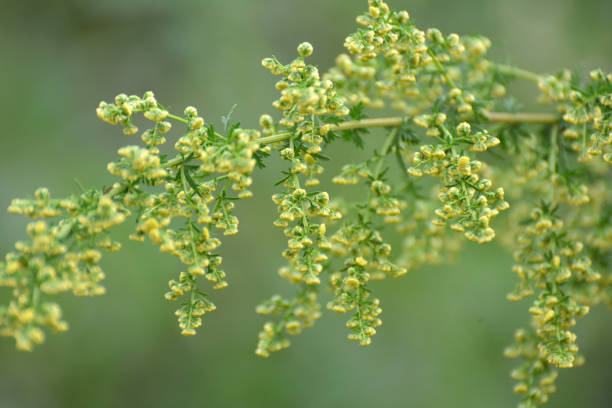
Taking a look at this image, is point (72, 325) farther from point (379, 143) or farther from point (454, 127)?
point (454, 127)

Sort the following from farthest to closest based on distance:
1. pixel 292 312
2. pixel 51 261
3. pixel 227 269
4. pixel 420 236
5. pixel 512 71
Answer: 1. pixel 227 269
2. pixel 420 236
3. pixel 512 71
4. pixel 292 312
5. pixel 51 261

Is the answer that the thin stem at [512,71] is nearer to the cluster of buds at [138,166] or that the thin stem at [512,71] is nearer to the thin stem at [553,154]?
the thin stem at [553,154]

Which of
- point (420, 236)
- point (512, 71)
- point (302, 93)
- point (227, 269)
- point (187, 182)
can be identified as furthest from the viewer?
point (227, 269)

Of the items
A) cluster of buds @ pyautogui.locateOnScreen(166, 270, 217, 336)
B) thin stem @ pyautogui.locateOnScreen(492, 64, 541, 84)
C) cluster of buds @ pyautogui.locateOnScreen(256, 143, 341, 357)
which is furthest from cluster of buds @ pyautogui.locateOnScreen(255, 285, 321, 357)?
thin stem @ pyautogui.locateOnScreen(492, 64, 541, 84)

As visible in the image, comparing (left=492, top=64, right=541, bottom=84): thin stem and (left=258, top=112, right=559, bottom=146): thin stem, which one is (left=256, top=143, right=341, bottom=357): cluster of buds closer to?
(left=258, top=112, right=559, bottom=146): thin stem

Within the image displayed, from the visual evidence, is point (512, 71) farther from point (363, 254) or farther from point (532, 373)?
point (532, 373)

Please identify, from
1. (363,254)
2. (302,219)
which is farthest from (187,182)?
(363,254)

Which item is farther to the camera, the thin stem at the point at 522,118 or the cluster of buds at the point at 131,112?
the thin stem at the point at 522,118

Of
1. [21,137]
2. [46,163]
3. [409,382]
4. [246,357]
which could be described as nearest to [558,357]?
[409,382]

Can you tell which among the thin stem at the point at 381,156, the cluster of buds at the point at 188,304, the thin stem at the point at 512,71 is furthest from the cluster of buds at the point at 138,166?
the thin stem at the point at 512,71
